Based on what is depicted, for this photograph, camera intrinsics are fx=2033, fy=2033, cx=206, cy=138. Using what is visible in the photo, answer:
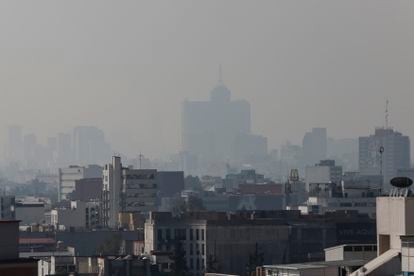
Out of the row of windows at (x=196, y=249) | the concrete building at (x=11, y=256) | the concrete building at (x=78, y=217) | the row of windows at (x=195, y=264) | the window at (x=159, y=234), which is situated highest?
the concrete building at (x=78, y=217)

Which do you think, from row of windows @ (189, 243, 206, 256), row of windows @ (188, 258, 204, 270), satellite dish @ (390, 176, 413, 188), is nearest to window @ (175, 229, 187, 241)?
row of windows @ (189, 243, 206, 256)

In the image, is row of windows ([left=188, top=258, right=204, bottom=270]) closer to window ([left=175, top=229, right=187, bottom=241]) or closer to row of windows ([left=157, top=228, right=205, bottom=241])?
row of windows ([left=157, top=228, right=205, bottom=241])

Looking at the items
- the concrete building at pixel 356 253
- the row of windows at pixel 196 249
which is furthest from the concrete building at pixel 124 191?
the concrete building at pixel 356 253

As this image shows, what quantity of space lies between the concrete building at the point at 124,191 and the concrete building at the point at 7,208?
339 inches

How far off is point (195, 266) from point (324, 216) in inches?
693

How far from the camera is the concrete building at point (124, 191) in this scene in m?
186

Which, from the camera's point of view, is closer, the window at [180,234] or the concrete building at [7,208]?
the window at [180,234]

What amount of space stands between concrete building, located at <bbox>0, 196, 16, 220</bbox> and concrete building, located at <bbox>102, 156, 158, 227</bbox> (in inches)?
339

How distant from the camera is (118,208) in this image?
186875 millimetres

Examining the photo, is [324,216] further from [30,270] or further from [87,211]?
[30,270]

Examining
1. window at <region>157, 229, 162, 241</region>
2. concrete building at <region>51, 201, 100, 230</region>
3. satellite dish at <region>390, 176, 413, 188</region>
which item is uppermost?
concrete building at <region>51, 201, 100, 230</region>

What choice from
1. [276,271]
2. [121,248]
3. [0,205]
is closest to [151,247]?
[121,248]

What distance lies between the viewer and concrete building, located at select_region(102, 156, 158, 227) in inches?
7303

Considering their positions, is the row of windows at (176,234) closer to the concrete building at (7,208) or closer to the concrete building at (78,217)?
the concrete building at (78,217)
